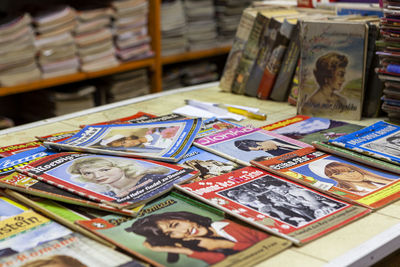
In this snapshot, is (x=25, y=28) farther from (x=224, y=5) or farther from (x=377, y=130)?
(x=377, y=130)

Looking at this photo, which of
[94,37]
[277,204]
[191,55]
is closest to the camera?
[277,204]

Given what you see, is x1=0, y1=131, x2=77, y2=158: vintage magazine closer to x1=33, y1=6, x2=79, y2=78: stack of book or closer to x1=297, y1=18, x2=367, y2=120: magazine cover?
x1=297, y1=18, x2=367, y2=120: magazine cover

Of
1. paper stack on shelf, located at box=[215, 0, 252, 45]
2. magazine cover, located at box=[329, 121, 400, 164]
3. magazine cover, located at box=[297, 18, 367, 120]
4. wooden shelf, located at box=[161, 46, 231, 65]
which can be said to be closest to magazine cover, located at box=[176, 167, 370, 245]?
magazine cover, located at box=[329, 121, 400, 164]

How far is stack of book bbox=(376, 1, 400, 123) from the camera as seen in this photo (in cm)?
122

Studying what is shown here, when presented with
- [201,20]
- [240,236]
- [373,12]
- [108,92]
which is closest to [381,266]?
[240,236]

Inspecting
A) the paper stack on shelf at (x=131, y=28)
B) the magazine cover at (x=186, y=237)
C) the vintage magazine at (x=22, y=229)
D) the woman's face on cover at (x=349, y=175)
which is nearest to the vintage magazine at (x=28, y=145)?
the vintage magazine at (x=22, y=229)

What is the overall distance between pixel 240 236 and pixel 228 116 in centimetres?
66

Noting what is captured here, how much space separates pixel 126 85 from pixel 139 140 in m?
1.69

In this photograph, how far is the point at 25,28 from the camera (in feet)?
7.12

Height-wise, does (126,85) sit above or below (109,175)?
below

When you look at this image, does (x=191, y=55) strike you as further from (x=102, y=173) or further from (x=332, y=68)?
(x=102, y=173)

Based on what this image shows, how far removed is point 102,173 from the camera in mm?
885

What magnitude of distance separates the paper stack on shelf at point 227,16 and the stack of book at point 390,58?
6.29ft

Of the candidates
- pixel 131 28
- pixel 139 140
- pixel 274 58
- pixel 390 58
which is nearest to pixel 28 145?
pixel 139 140
